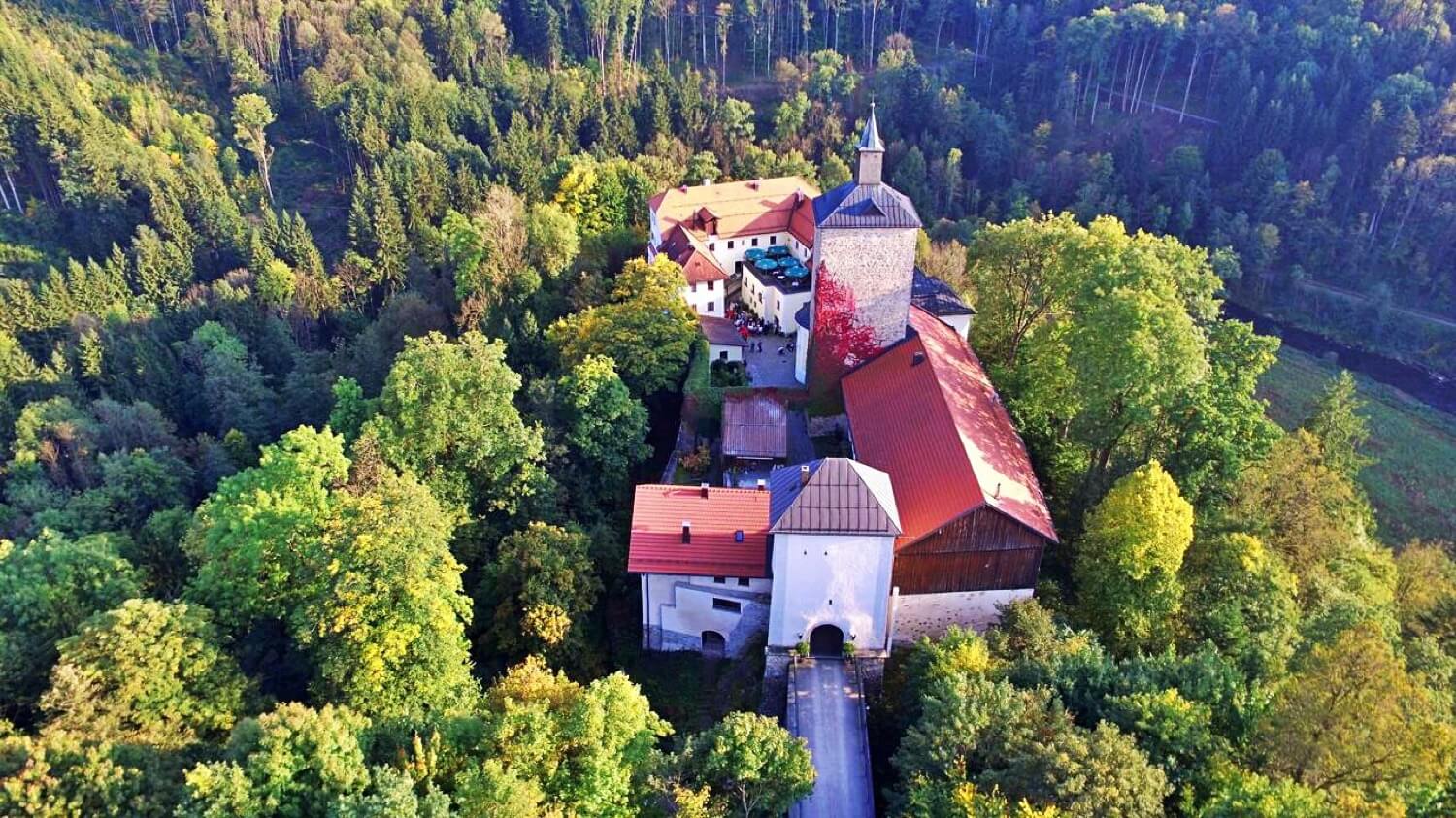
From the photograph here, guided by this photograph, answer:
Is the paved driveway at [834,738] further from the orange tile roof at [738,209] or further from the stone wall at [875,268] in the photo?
the orange tile roof at [738,209]

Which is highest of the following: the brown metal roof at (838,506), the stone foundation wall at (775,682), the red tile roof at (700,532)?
the brown metal roof at (838,506)

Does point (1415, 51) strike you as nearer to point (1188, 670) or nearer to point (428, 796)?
point (1188, 670)

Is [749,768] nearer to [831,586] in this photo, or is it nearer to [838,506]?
[831,586]

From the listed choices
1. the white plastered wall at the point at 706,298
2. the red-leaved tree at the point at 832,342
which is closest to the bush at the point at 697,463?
the red-leaved tree at the point at 832,342

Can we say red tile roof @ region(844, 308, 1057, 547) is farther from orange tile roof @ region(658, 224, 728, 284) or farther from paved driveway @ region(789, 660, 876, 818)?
orange tile roof @ region(658, 224, 728, 284)

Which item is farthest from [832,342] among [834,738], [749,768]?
[749,768]

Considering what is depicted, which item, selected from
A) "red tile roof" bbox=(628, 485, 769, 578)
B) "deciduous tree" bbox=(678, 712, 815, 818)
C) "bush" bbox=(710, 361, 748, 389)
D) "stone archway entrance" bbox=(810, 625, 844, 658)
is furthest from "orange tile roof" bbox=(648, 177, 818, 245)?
"deciduous tree" bbox=(678, 712, 815, 818)
